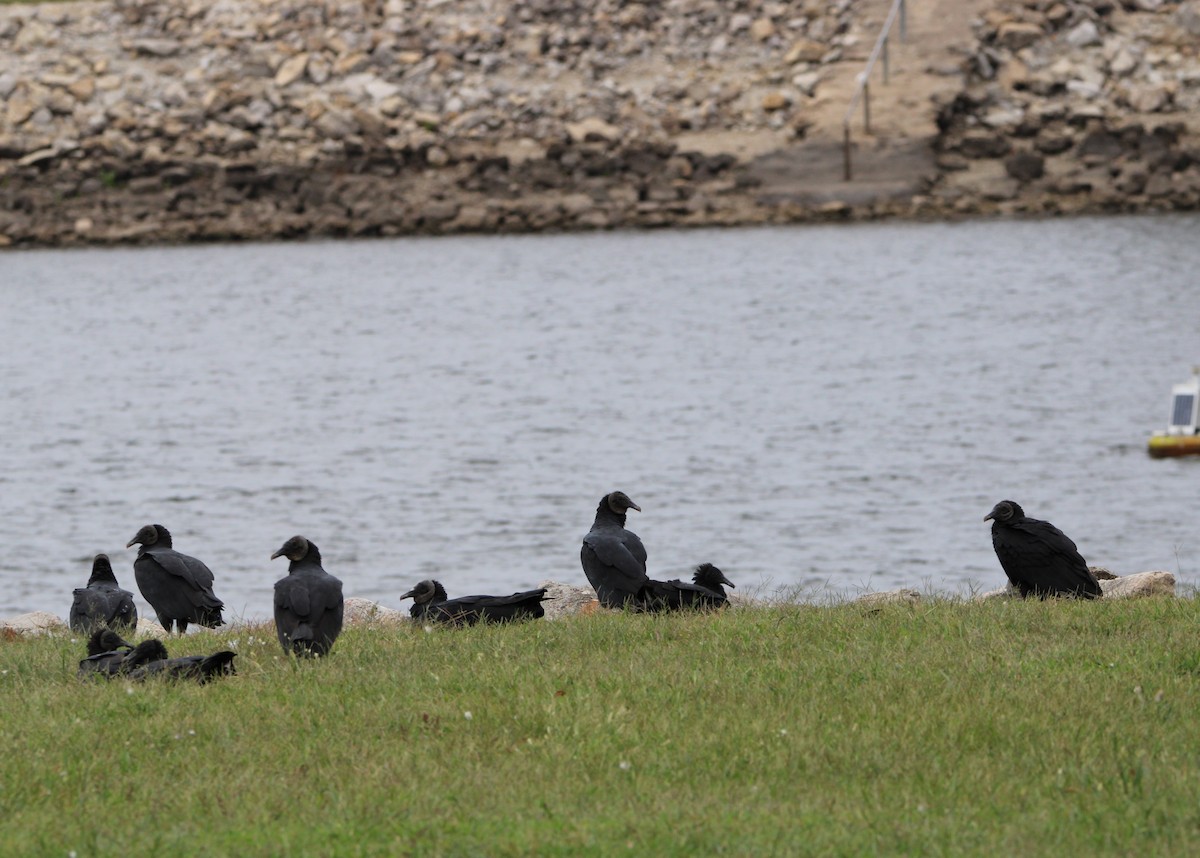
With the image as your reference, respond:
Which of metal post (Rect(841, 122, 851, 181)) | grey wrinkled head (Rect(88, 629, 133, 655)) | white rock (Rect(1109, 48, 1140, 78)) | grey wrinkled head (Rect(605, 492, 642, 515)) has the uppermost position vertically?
white rock (Rect(1109, 48, 1140, 78))

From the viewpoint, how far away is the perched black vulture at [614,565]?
12797 millimetres

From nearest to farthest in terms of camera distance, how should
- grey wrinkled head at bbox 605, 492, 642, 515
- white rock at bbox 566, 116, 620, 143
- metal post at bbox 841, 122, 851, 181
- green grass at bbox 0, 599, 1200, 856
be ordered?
green grass at bbox 0, 599, 1200, 856 < grey wrinkled head at bbox 605, 492, 642, 515 < metal post at bbox 841, 122, 851, 181 < white rock at bbox 566, 116, 620, 143

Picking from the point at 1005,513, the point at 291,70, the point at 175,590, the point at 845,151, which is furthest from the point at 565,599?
the point at 291,70

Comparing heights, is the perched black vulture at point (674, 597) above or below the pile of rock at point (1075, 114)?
below

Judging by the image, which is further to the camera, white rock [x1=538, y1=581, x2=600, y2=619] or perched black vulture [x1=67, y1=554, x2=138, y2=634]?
white rock [x1=538, y1=581, x2=600, y2=619]

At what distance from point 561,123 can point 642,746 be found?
6508 cm

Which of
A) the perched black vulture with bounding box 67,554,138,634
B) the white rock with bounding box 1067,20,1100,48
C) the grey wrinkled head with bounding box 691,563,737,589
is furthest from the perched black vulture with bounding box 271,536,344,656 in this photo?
the white rock with bounding box 1067,20,1100,48

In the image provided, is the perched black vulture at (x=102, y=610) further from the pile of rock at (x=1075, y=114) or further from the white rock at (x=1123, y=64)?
the white rock at (x=1123, y=64)

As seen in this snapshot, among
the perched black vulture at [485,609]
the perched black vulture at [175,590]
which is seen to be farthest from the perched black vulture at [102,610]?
the perched black vulture at [485,609]

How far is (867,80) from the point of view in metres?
67.9

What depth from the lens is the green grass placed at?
24.6 ft

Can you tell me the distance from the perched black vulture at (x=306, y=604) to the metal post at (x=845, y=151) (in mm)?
57075

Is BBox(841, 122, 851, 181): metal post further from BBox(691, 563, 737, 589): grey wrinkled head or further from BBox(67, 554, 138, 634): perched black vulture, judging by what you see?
BBox(67, 554, 138, 634): perched black vulture

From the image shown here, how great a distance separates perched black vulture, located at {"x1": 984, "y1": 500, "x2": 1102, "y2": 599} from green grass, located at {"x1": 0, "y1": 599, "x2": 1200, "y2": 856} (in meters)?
1.31
